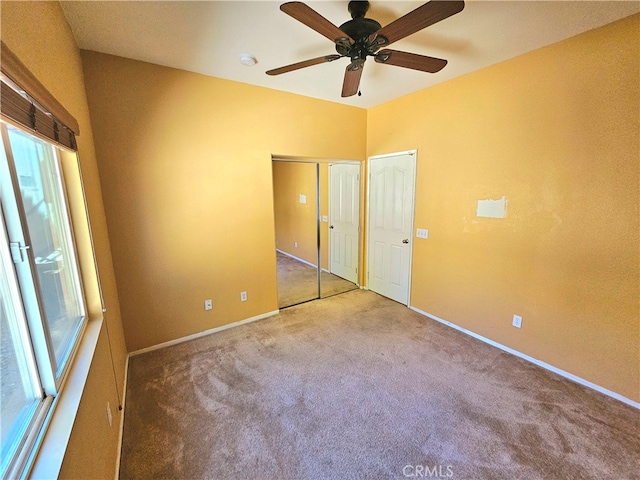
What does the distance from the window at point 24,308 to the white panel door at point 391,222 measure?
3.23 m

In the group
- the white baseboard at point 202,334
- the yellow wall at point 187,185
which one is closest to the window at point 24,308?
the yellow wall at point 187,185

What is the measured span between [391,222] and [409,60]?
2.10 meters

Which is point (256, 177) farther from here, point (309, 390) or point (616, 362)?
point (616, 362)

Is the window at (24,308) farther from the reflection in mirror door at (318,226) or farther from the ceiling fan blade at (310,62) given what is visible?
the reflection in mirror door at (318,226)

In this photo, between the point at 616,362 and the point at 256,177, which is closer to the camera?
the point at 616,362

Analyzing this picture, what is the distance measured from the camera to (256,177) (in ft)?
9.86

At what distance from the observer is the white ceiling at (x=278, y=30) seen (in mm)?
1678

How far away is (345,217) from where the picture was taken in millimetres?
4254

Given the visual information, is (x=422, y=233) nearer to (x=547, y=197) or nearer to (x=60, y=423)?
(x=547, y=197)

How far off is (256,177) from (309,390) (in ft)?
7.11

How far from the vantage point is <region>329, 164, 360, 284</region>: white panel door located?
405 cm

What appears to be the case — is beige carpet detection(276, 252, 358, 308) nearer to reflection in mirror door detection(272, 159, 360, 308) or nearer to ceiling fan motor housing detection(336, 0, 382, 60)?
reflection in mirror door detection(272, 159, 360, 308)

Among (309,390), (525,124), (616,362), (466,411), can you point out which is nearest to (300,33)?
(525,124)

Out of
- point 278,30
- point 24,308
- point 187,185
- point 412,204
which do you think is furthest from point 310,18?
point 412,204
